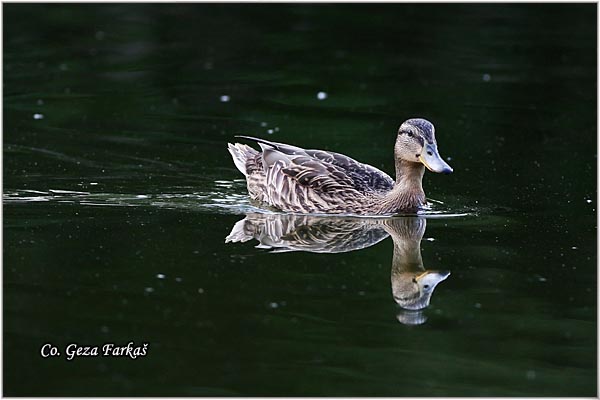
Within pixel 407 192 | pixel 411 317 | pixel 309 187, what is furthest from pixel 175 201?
pixel 411 317

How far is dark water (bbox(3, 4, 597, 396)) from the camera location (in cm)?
778

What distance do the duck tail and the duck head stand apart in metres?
1.75

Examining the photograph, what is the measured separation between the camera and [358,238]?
10406 millimetres

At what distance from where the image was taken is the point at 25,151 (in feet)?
41.8

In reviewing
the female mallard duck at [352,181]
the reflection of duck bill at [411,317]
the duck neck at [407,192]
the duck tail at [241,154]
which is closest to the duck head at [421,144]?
the female mallard duck at [352,181]

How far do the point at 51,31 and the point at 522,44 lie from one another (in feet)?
22.7

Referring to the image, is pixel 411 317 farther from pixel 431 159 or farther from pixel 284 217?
pixel 284 217

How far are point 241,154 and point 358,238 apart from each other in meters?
2.35

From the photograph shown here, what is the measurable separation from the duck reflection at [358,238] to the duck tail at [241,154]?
1199mm

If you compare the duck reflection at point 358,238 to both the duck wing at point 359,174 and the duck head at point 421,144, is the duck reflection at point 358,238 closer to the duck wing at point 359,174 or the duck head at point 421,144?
the duck wing at point 359,174

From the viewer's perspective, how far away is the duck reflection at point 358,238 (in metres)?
9.16

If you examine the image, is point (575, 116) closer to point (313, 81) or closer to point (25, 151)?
point (313, 81)

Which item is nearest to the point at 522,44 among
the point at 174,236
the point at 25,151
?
the point at 25,151

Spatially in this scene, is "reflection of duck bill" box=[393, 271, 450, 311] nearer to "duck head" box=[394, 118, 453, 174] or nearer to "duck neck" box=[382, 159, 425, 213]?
"duck head" box=[394, 118, 453, 174]
